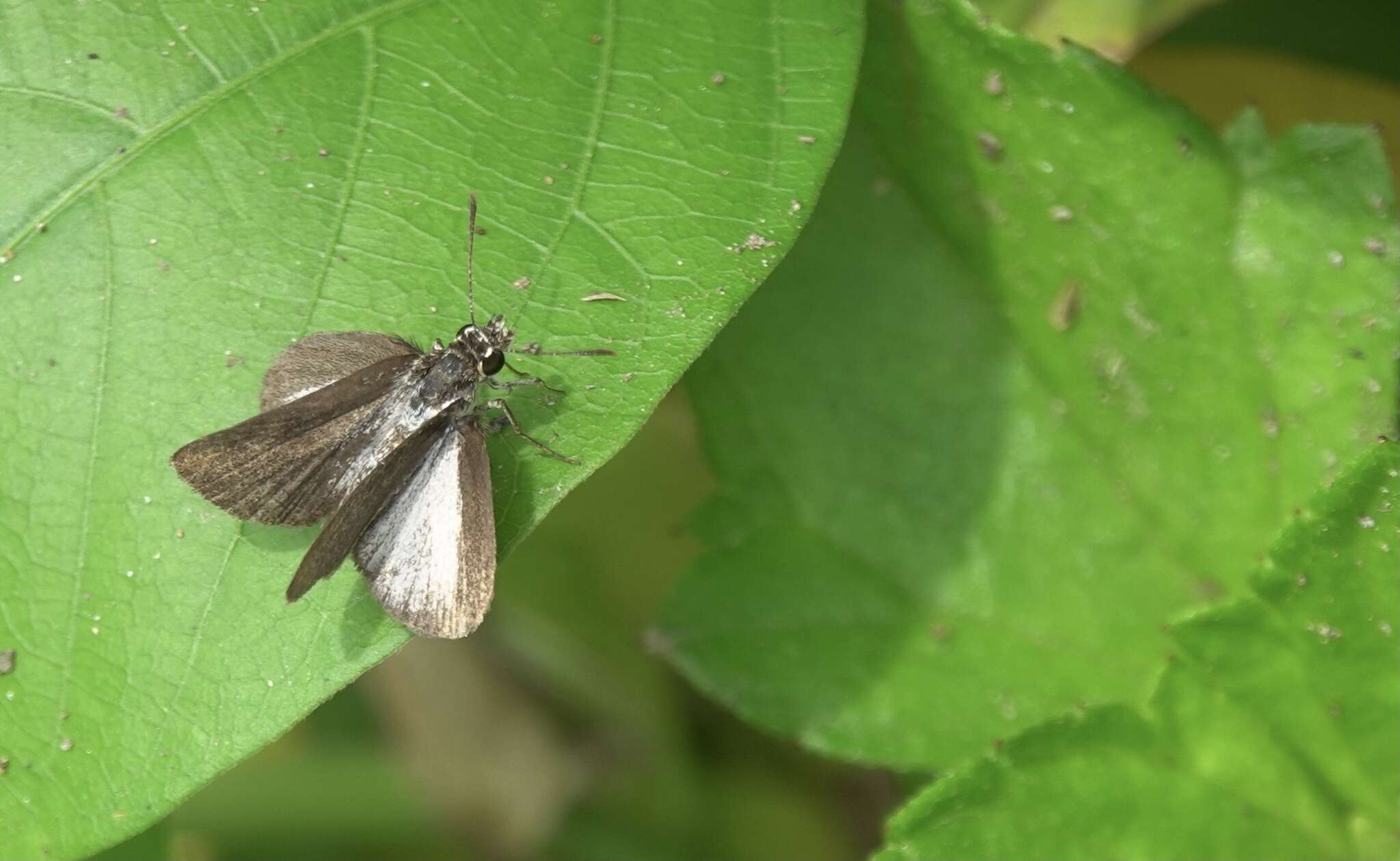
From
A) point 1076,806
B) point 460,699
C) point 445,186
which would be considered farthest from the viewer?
point 460,699

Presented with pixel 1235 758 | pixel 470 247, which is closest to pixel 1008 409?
pixel 1235 758

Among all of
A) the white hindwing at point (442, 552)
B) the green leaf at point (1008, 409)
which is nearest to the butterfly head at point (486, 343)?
the white hindwing at point (442, 552)

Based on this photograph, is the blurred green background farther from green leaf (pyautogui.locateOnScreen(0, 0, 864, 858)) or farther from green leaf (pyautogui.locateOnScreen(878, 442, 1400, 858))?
green leaf (pyautogui.locateOnScreen(0, 0, 864, 858))

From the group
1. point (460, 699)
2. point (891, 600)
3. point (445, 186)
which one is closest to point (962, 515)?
point (891, 600)

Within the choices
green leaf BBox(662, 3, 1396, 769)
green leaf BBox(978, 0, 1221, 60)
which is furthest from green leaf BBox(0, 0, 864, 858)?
green leaf BBox(978, 0, 1221, 60)

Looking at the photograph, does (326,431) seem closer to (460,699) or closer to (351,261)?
(351,261)

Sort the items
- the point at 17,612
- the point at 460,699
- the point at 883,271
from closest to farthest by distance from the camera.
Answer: the point at 17,612 → the point at 883,271 → the point at 460,699

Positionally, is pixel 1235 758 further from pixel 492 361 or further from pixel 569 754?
pixel 569 754

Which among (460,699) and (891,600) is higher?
(891,600)
